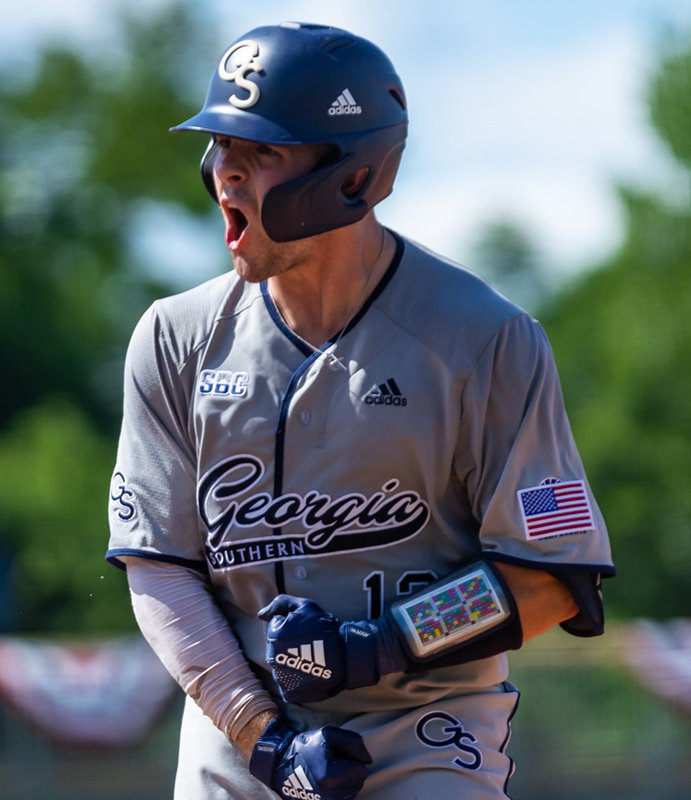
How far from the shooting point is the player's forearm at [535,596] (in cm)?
349

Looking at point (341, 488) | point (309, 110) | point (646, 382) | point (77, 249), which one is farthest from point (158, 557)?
point (77, 249)

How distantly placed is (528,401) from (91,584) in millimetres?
16952

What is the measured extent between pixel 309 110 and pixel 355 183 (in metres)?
0.24

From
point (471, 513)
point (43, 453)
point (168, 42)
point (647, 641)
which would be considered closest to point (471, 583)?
point (471, 513)

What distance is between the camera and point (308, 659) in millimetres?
3373

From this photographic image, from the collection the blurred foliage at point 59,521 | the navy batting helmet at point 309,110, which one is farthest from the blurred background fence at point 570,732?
the navy batting helmet at point 309,110

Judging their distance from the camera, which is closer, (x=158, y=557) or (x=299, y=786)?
→ (x=299, y=786)

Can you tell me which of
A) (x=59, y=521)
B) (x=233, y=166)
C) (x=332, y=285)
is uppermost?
(x=233, y=166)

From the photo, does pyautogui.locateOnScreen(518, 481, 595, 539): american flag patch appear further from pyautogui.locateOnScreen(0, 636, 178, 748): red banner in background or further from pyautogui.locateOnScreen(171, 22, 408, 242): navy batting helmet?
pyautogui.locateOnScreen(0, 636, 178, 748): red banner in background

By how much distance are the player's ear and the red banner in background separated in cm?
909

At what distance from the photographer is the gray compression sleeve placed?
359 cm

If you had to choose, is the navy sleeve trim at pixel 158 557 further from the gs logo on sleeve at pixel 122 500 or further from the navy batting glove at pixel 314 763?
the navy batting glove at pixel 314 763

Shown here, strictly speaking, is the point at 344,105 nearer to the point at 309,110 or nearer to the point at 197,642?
the point at 309,110

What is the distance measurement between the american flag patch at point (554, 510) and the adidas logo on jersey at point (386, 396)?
1.19 ft
